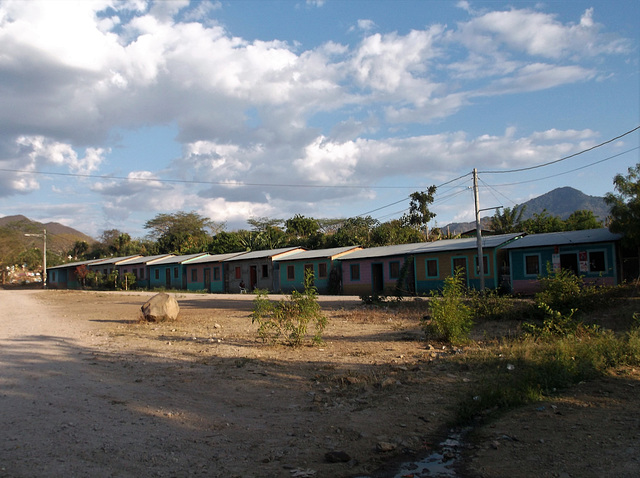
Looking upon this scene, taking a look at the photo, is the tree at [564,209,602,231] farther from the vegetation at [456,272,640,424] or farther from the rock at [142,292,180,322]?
the rock at [142,292,180,322]

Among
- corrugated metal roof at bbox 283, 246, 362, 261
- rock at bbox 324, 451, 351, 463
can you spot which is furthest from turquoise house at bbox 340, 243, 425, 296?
rock at bbox 324, 451, 351, 463

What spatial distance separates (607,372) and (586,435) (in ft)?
9.51

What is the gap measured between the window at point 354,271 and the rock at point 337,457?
1096 inches

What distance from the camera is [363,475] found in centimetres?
430

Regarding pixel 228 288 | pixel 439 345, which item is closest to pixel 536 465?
pixel 439 345

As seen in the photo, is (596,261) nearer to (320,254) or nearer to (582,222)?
(582,222)

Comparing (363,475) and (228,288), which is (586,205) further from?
(363,475)

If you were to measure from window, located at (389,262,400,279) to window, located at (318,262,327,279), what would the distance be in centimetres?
559

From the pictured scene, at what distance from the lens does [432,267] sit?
28281 mm

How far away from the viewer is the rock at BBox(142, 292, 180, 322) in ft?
49.7

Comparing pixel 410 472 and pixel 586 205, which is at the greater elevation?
pixel 586 205

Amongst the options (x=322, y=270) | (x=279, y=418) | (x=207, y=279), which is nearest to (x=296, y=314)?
(x=279, y=418)

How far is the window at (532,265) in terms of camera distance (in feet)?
81.1

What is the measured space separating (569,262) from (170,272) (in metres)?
36.0
